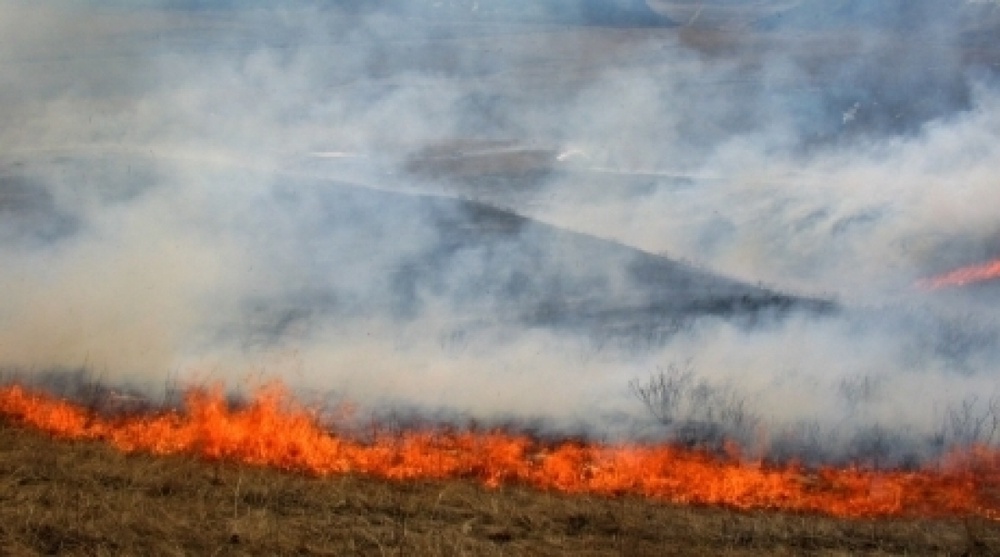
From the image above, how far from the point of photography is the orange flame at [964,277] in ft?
50.1

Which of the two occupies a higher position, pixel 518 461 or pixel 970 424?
pixel 970 424

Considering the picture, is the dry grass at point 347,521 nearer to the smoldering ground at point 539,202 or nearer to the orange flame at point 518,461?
the orange flame at point 518,461

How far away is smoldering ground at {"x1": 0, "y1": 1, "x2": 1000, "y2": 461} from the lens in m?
14.1

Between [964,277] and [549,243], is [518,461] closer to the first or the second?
[549,243]

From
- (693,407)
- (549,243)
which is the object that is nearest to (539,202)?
(549,243)

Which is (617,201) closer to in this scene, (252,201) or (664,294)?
(664,294)

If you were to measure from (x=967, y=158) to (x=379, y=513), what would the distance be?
11098 mm

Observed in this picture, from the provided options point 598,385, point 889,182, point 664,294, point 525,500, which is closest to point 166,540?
point 525,500

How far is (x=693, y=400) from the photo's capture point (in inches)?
511

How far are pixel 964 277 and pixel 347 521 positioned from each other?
10907 millimetres

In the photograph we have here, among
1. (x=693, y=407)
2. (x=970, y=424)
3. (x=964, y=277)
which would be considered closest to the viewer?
(x=970, y=424)

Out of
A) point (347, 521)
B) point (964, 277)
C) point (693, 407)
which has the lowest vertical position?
point (347, 521)

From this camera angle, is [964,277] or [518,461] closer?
[518,461]

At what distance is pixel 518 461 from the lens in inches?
436
